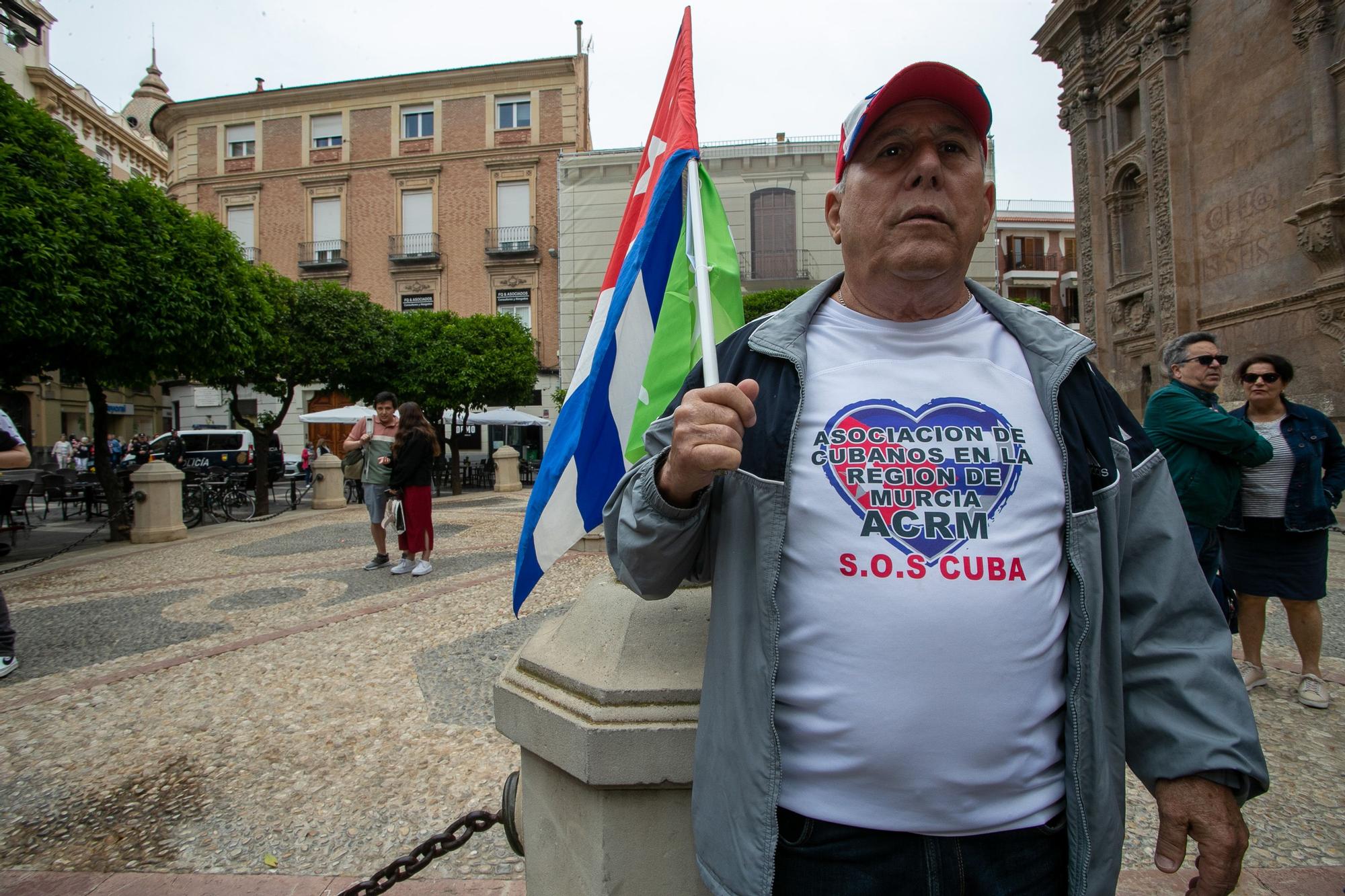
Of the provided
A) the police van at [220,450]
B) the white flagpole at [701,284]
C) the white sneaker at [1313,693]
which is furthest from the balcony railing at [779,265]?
the white flagpole at [701,284]

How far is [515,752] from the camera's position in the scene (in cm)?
333

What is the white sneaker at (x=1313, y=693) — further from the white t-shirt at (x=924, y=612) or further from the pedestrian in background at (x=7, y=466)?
the pedestrian in background at (x=7, y=466)

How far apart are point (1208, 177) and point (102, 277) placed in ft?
56.8

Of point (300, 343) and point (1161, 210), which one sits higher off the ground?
point (1161, 210)

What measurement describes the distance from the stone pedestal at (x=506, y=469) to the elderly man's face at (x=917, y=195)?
17517 mm

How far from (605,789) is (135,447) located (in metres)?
25.2

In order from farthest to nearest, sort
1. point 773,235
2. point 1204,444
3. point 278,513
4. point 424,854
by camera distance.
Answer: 1. point 773,235
2. point 278,513
3. point 1204,444
4. point 424,854

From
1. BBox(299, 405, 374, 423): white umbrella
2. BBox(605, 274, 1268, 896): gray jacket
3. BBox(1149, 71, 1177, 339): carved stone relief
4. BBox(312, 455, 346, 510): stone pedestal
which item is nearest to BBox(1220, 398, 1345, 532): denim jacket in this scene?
BBox(605, 274, 1268, 896): gray jacket

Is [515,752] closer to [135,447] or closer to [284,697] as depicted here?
[284,697]

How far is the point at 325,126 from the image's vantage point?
29594mm

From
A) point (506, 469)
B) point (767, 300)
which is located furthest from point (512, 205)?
point (506, 469)

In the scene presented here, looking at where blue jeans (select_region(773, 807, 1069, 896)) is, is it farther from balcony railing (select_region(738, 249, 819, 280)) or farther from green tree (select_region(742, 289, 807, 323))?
balcony railing (select_region(738, 249, 819, 280))

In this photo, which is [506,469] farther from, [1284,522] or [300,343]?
[1284,522]

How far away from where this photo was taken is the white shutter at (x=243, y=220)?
98.1ft
